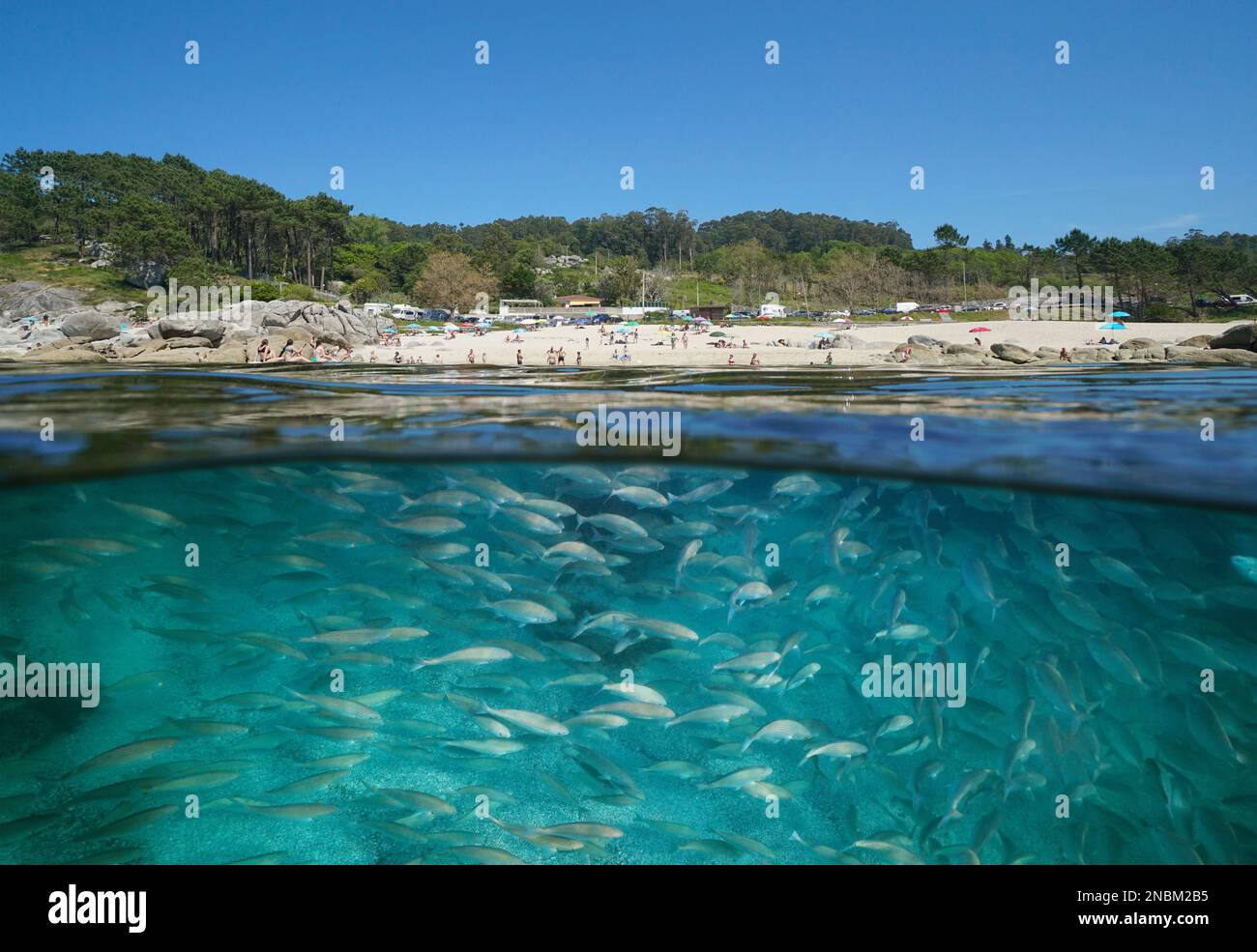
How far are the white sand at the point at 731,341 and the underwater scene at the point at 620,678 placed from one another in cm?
2275

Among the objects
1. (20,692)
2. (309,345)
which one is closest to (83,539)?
(20,692)

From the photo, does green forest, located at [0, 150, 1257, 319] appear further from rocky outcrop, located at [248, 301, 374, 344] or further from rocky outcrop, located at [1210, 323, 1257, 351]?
rocky outcrop, located at [1210, 323, 1257, 351]

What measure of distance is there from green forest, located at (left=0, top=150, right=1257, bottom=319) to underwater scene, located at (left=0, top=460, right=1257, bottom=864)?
66.4 metres

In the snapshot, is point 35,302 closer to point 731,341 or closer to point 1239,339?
point 731,341

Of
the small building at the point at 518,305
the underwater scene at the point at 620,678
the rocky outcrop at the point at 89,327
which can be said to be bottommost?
the underwater scene at the point at 620,678

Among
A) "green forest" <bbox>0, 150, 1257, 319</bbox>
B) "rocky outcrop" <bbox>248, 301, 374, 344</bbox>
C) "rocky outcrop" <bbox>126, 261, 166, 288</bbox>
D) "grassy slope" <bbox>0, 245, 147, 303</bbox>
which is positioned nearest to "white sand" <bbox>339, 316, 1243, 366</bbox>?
"rocky outcrop" <bbox>248, 301, 374, 344</bbox>

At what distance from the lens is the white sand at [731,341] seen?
133 feet

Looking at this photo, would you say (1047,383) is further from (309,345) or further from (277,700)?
(309,345)

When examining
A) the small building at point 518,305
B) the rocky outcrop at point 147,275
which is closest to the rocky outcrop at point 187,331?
the rocky outcrop at point 147,275

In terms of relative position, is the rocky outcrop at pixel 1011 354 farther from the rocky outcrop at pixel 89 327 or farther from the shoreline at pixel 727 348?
the rocky outcrop at pixel 89 327

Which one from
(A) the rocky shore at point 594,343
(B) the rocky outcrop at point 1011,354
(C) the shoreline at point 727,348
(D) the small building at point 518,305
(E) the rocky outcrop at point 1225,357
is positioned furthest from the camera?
(D) the small building at point 518,305

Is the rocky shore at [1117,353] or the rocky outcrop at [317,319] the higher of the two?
the rocky outcrop at [317,319]

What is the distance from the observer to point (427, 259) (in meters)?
105

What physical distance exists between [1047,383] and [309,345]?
98.2 feet
